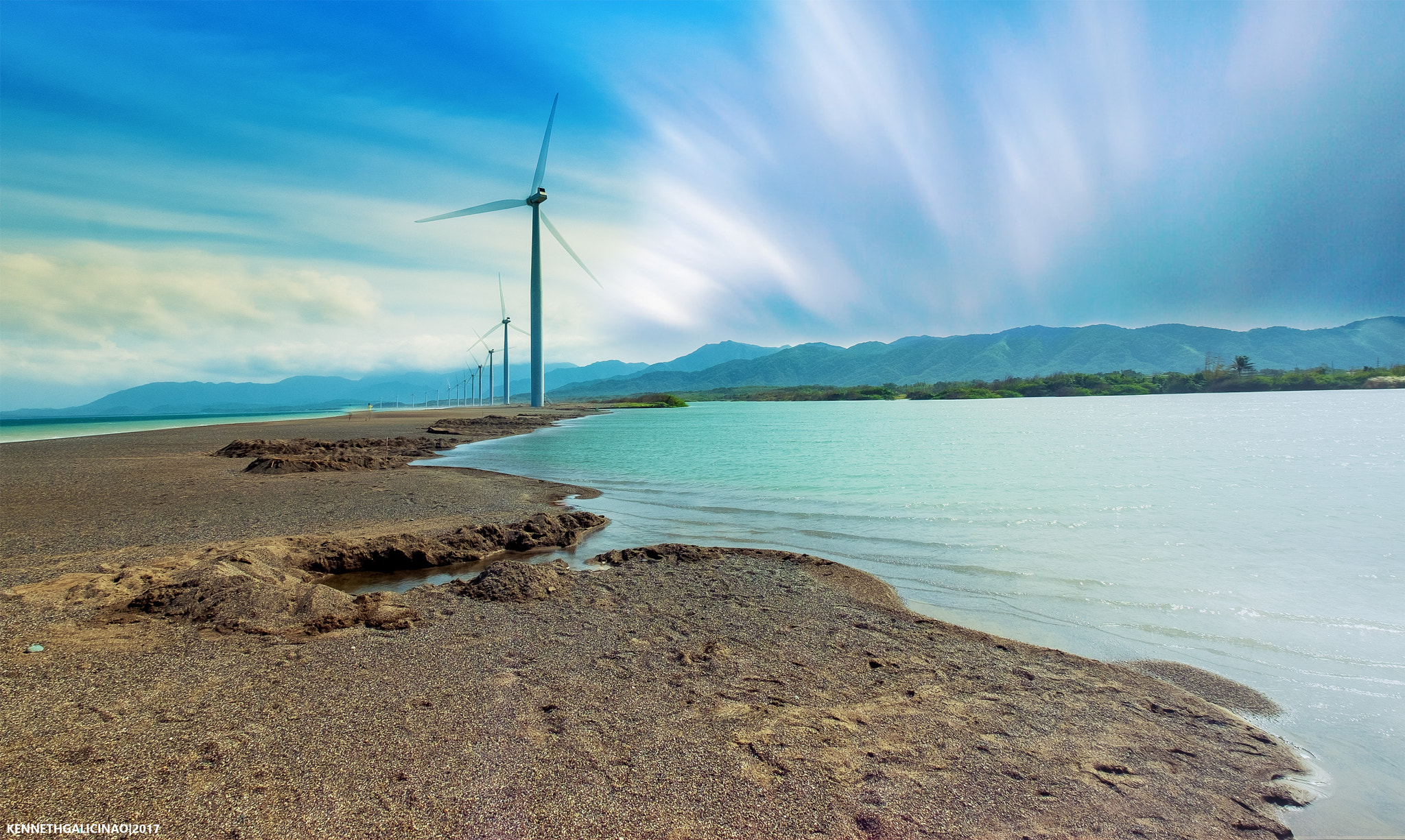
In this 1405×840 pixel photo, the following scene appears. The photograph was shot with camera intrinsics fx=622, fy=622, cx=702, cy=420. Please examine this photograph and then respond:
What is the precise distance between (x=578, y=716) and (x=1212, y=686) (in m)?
6.10

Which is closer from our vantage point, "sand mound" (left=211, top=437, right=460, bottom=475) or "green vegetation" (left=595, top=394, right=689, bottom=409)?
"sand mound" (left=211, top=437, right=460, bottom=475)

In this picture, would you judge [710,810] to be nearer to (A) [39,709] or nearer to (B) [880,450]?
(A) [39,709]

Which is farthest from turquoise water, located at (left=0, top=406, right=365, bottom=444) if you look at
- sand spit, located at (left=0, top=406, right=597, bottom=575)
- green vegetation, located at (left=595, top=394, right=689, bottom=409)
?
green vegetation, located at (left=595, top=394, right=689, bottom=409)

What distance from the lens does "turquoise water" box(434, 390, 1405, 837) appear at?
6172 millimetres

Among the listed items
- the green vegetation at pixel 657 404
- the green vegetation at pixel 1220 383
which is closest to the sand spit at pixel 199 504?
the green vegetation at pixel 657 404

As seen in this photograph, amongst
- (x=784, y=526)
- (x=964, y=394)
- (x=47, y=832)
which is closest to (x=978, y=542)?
(x=784, y=526)

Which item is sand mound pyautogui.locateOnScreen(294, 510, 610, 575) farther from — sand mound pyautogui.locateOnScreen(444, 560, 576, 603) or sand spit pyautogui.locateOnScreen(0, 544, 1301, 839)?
sand spit pyautogui.locateOnScreen(0, 544, 1301, 839)

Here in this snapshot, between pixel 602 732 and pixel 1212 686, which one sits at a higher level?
pixel 602 732

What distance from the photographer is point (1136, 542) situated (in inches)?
495

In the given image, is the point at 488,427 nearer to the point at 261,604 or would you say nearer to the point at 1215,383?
Answer: the point at 261,604

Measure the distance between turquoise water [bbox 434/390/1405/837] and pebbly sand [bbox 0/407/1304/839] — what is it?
0.86 m

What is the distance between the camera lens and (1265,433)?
4394 centimetres

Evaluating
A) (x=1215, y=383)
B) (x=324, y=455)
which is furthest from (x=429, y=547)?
(x=1215, y=383)

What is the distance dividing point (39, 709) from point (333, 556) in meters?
5.34
